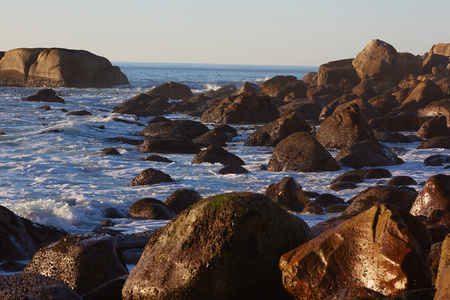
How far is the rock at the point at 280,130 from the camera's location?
16.4m

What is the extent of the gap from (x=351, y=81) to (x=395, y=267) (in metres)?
33.4

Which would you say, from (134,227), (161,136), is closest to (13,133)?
(161,136)

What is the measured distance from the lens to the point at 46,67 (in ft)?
150

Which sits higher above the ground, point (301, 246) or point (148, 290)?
point (301, 246)

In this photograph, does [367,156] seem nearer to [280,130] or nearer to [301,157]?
[301,157]

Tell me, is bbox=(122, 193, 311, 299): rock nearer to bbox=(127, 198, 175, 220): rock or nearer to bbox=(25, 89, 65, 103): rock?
bbox=(127, 198, 175, 220): rock

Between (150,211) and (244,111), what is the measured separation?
15.5 m

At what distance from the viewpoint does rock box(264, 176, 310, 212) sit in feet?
27.3

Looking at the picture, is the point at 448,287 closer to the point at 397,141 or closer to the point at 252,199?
the point at 252,199

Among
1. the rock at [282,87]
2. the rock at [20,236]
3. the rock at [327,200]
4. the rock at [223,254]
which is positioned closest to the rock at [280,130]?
the rock at [327,200]

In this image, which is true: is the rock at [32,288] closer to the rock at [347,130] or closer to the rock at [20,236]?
the rock at [20,236]

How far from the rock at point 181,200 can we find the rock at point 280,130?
8077 mm

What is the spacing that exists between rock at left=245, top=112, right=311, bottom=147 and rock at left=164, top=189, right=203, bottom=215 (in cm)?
808

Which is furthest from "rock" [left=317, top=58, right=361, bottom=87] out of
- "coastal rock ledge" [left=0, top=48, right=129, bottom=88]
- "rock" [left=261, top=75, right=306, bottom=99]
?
"coastal rock ledge" [left=0, top=48, right=129, bottom=88]
